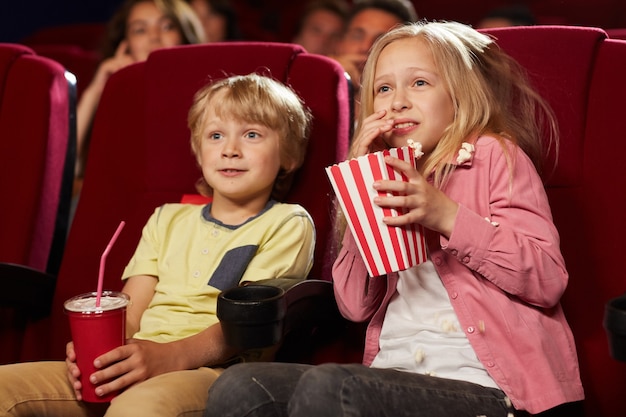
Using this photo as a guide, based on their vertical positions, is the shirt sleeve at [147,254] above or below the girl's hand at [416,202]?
below

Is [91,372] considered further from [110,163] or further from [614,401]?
[614,401]

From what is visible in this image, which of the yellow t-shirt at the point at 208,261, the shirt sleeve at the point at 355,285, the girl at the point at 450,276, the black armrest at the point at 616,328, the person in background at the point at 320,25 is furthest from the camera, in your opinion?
the person in background at the point at 320,25

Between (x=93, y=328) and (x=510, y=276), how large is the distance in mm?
627

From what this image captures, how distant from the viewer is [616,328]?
121cm

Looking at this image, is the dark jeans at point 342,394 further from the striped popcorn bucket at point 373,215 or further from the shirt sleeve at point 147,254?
the shirt sleeve at point 147,254

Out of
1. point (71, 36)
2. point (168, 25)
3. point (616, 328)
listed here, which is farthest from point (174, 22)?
point (616, 328)

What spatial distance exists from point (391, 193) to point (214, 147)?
0.53 metres

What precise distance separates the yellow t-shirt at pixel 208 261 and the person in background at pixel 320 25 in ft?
6.48

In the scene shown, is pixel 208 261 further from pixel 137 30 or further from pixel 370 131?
pixel 137 30

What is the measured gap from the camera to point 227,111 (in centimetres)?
173

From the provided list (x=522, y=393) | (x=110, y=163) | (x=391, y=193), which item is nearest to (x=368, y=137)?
(x=391, y=193)

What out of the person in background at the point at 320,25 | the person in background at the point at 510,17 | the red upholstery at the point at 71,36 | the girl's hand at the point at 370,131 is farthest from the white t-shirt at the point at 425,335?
the red upholstery at the point at 71,36

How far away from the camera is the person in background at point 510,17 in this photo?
2934mm

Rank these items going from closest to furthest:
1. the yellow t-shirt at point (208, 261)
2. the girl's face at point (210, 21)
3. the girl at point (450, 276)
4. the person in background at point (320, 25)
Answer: the girl at point (450, 276) < the yellow t-shirt at point (208, 261) < the person in background at point (320, 25) < the girl's face at point (210, 21)
